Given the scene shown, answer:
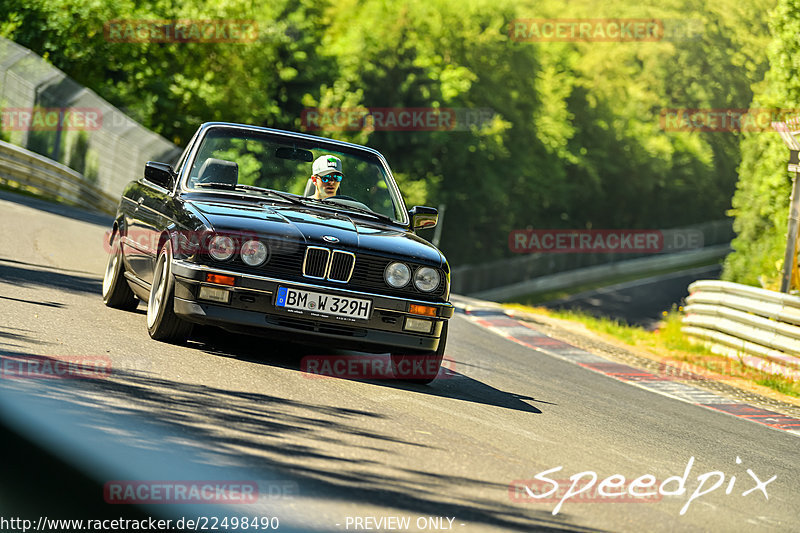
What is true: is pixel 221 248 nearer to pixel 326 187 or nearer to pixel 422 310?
pixel 422 310

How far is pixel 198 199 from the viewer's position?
25.9 ft

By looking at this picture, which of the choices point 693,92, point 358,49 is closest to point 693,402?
point 358,49

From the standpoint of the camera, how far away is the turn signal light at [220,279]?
7055 mm

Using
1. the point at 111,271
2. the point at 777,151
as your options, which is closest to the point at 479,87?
the point at 777,151

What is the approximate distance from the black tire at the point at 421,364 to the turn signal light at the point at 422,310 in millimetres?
236

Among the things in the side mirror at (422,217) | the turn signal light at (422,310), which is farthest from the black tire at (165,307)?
the side mirror at (422,217)

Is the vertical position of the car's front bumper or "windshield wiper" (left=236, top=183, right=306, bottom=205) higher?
"windshield wiper" (left=236, top=183, right=306, bottom=205)

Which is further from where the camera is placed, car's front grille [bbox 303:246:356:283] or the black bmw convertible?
car's front grille [bbox 303:246:356:283]

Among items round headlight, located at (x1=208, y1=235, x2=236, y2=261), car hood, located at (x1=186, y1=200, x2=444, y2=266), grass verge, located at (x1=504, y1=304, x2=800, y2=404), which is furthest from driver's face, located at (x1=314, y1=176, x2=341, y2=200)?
grass verge, located at (x1=504, y1=304, x2=800, y2=404)

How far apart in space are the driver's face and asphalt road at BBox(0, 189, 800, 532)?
4.16ft

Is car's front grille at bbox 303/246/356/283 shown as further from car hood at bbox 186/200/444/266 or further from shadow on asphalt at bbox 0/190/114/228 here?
shadow on asphalt at bbox 0/190/114/228

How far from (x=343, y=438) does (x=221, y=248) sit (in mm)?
2061

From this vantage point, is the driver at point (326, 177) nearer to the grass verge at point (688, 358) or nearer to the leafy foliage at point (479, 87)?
the grass verge at point (688, 358)

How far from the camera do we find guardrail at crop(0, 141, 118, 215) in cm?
2344
